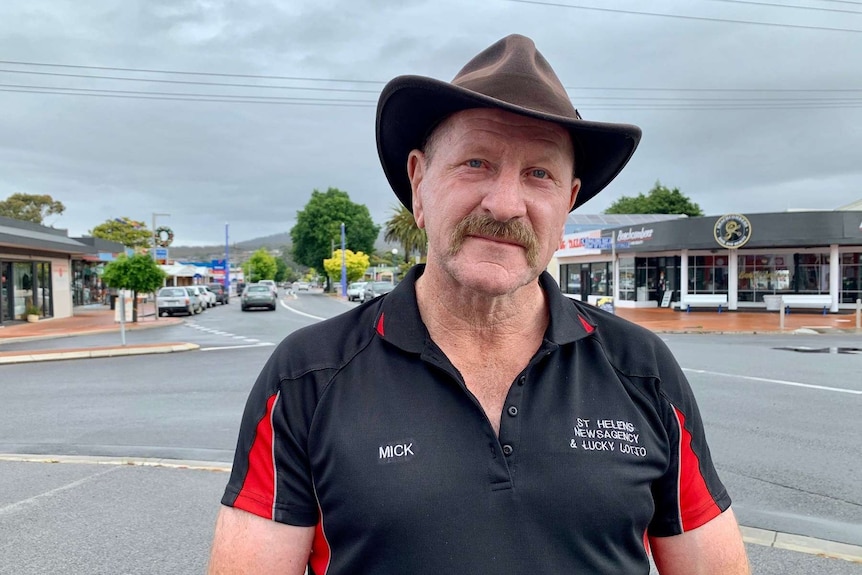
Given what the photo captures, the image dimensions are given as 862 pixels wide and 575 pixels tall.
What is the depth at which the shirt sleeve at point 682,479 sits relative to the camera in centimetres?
167

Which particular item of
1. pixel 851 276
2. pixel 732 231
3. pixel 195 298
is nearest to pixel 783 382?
pixel 732 231

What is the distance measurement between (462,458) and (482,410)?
129mm

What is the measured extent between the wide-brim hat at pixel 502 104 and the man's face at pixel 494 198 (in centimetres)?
5

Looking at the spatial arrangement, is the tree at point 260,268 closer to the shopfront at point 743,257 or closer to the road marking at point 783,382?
the shopfront at point 743,257

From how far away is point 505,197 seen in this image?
1.63 meters

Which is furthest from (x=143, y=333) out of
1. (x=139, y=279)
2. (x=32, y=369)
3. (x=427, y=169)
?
(x=427, y=169)

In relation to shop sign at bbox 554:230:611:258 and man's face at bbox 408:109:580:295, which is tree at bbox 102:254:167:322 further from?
man's face at bbox 408:109:580:295

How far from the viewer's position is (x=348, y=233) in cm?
8012

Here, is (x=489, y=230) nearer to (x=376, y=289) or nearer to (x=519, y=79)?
(x=519, y=79)

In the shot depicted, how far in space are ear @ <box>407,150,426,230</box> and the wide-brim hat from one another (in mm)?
37

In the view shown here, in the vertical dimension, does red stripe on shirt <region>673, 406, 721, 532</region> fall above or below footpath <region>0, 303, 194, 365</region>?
above

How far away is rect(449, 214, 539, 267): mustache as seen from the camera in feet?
5.38

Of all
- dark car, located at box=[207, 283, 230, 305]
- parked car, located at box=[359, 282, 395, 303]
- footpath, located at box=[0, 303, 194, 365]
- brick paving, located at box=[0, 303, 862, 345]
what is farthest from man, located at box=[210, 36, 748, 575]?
dark car, located at box=[207, 283, 230, 305]

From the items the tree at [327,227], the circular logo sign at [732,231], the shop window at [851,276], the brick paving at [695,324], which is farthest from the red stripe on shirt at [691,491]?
the tree at [327,227]
